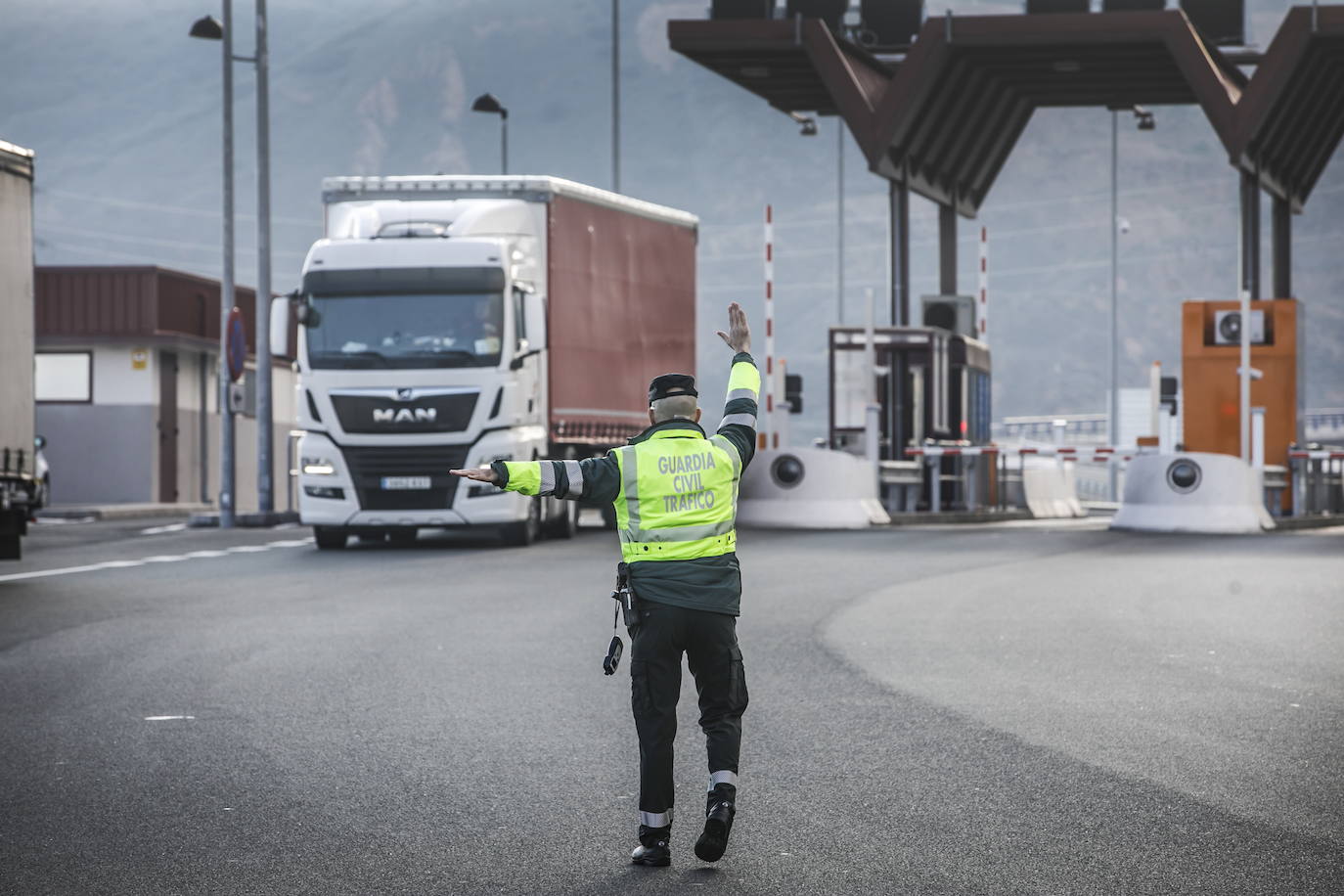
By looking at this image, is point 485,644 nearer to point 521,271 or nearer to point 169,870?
point 169,870

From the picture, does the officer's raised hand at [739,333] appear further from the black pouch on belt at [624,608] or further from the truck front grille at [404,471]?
the truck front grille at [404,471]

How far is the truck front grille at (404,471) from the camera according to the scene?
1995cm

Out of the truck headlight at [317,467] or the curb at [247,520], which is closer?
the truck headlight at [317,467]

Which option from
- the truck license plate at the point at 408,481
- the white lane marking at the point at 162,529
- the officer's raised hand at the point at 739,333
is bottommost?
the white lane marking at the point at 162,529

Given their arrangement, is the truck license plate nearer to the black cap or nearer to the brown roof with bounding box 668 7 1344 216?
→ the brown roof with bounding box 668 7 1344 216

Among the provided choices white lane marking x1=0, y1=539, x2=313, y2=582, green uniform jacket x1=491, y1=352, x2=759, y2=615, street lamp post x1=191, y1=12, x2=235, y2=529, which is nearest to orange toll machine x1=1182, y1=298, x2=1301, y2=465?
white lane marking x1=0, y1=539, x2=313, y2=582

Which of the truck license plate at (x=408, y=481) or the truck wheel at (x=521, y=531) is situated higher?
the truck license plate at (x=408, y=481)

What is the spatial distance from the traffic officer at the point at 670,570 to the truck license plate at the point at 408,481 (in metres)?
14.1

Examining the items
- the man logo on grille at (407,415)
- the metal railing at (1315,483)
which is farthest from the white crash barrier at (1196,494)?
the man logo on grille at (407,415)

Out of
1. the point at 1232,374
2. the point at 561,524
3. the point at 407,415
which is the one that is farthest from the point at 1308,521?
the point at 407,415

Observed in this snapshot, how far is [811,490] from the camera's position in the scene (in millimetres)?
24312

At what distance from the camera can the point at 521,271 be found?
855 inches

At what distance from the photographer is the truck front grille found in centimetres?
1995

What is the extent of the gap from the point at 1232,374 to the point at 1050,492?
5587 mm
